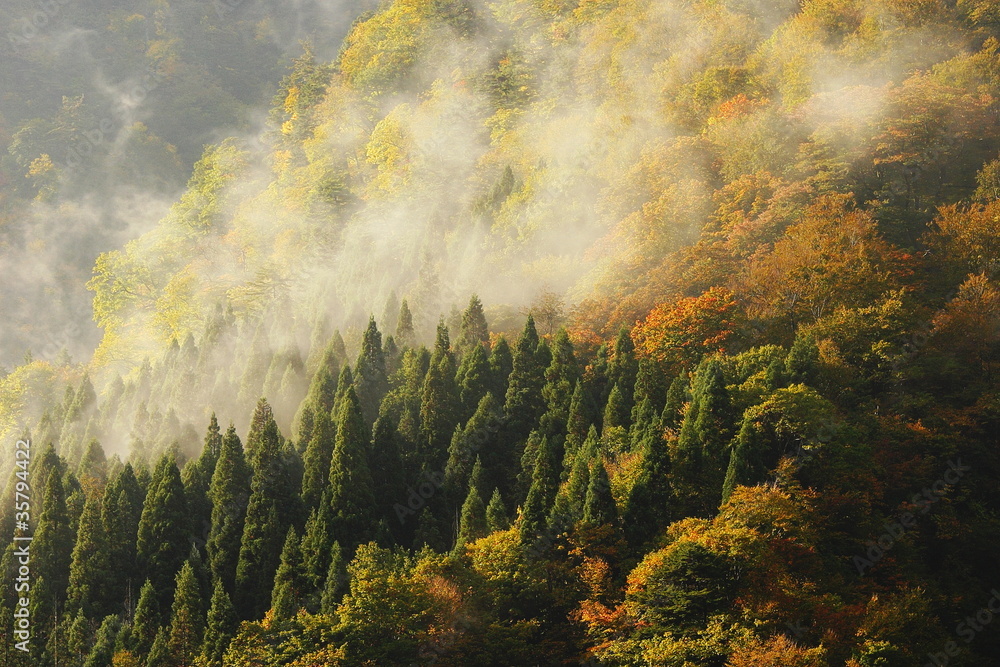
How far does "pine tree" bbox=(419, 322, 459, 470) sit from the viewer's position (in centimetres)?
6975

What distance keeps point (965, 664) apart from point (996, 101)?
170ft

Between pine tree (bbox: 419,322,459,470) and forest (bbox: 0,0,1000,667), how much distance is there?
0.72ft

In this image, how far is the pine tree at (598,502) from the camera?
57.5m

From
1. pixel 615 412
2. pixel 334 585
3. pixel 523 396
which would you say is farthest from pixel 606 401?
pixel 334 585

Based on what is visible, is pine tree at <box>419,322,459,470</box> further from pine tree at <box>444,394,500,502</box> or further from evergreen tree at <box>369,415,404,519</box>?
evergreen tree at <box>369,415,404,519</box>

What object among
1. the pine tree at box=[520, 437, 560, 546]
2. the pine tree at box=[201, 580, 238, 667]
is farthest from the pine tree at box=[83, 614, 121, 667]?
the pine tree at box=[520, 437, 560, 546]

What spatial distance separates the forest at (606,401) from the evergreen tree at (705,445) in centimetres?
19

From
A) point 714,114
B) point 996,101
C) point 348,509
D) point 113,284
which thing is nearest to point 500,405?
point 348,509

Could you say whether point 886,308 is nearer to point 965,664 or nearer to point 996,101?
point 965,664

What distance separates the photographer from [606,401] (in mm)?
70125

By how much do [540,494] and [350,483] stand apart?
37.5ft

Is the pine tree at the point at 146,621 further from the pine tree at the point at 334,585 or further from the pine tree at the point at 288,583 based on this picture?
the pine tree at the point at 334,585

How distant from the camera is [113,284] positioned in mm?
150625

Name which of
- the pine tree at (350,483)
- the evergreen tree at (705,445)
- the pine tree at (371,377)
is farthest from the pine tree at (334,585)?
the pine tree at (371,377)
